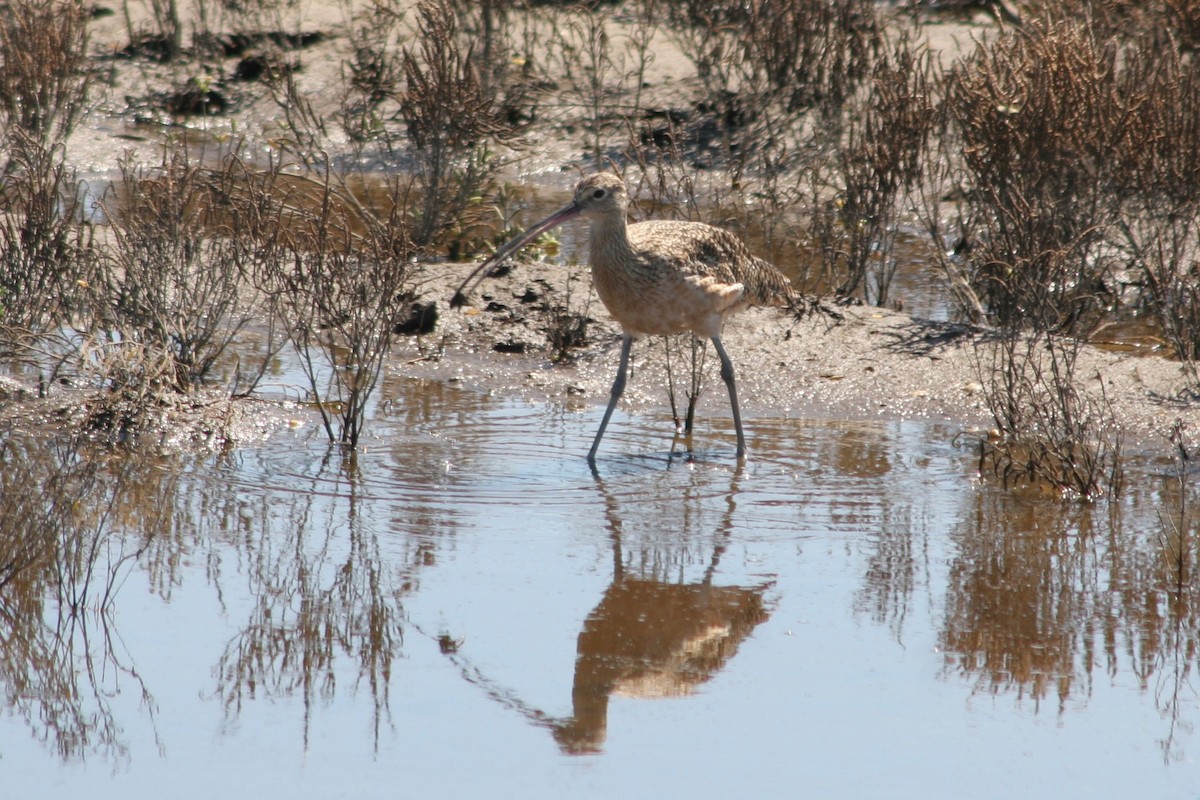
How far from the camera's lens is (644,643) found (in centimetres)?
484

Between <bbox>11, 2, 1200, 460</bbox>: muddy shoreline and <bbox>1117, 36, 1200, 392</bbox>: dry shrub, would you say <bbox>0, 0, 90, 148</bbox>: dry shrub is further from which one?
<bbox>1117, 36, 1200, 392</bbox>: dry shrub

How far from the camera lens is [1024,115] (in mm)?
8219

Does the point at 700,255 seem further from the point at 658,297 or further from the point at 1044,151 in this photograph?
the point at 1044,151

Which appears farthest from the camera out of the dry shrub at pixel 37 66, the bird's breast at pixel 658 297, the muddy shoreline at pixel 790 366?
the dry shrub at pixel 37 66

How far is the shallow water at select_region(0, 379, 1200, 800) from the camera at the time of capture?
3.98 m

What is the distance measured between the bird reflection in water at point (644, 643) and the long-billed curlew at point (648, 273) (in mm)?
1577

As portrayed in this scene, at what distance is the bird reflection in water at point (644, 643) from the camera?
169 inches

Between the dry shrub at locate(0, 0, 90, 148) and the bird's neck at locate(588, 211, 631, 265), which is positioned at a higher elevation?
the dry shrub at locate(0, 0, 90, 148)

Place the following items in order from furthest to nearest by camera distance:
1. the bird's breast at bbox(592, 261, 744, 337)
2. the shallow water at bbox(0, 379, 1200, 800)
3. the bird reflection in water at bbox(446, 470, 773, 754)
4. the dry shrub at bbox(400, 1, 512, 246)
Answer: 1. the dry shrub at bbox(400, 1, 512, 246)
2. the bird's breast at bbox(592, 261, 744, 337)
3. the bird reflection in water at bbox(446, 470, 773, 754)
4. the shallow water at bbox(0, 379, 1200, 800)

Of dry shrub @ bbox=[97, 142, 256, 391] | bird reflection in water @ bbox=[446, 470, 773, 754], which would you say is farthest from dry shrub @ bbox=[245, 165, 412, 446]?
bird reflection in water @ bbox=[446, 470, 773, 754]

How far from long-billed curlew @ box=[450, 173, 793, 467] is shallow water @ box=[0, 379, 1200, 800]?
636 mm

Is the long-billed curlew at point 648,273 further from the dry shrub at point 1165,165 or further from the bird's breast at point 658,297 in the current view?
the dry shrub at point 1165,165

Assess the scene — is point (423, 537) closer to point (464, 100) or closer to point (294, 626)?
point (294, 626)

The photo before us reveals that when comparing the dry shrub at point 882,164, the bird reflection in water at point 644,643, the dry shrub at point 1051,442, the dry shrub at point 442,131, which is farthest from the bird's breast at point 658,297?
the dry shrub at point 442,131
